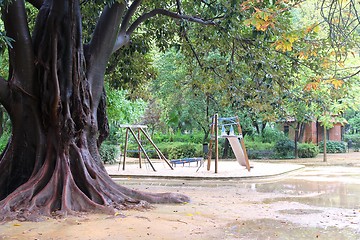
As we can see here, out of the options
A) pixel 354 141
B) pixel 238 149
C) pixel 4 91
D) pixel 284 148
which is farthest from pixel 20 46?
pixel 354 141

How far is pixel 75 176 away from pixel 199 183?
7.74m

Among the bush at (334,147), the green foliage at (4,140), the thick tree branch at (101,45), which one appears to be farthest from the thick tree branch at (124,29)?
the bush at (334,147)

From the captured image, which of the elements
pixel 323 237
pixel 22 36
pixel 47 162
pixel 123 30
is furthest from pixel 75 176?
pixel 323 237

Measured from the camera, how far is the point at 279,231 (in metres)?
7.03

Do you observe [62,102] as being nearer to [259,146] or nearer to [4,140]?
[4,140]

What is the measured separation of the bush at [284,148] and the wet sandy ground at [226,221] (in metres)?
20.3

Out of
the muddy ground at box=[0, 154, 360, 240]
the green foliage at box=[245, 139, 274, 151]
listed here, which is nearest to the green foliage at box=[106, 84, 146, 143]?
the green foliage at box=[245, 139, 274, 151]

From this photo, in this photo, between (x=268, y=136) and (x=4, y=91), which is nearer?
(x=4, y=91)

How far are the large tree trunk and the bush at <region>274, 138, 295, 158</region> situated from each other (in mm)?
24207

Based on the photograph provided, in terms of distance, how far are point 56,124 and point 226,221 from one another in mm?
4144

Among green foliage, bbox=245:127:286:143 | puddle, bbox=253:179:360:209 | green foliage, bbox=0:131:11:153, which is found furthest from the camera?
green foliage, bbox=245:127:286:143

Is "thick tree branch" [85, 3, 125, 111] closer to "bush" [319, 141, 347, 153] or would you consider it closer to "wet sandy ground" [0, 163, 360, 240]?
"wet sandy ground" [0, 163, 360, 240]

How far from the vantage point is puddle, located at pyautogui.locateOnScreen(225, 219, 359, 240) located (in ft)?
21.6

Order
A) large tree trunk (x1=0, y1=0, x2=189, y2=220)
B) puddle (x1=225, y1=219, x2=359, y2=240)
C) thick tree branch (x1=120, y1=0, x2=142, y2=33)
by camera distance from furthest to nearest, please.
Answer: thick tree branch (x1=120, y1=0, x2=142, y2=33)
large tree trunk (x1=0, y1=0, x2=189, y2=220)
puddle (x1=225, y1=219, x2=359, y2=240)
